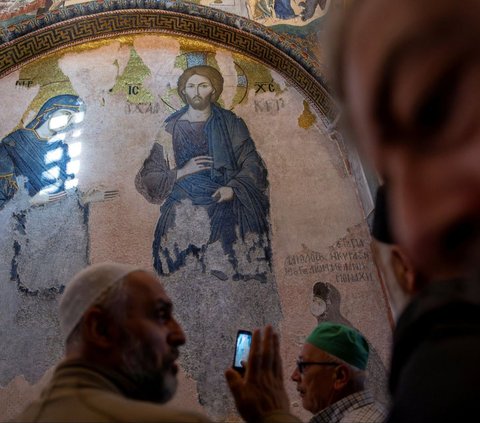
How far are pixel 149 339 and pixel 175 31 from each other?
697 cm

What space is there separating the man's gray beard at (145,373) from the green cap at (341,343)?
1.38 m

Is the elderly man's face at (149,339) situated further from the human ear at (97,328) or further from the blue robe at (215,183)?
the blue robe at (215,183)

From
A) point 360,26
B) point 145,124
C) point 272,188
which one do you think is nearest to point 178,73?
point 145,124

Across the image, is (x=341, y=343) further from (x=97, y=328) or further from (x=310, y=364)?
(x=97, y=328)

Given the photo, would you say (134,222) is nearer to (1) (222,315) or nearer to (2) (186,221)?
(2) (186,221)

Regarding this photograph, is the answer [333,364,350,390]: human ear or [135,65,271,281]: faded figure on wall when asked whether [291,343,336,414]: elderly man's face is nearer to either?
[333,364,350,390]: human ear

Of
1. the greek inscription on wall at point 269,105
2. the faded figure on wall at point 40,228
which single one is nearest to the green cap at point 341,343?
the faded figure on wall at point 40,228

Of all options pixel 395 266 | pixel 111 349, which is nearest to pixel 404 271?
pixel 395 266

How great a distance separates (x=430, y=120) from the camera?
0.50 metres

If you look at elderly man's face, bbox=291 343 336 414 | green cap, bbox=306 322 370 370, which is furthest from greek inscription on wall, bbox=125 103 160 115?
elderly man's face, bbox=291 343 336 414

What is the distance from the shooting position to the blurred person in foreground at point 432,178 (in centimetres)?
47

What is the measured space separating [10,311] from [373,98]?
5.70 m

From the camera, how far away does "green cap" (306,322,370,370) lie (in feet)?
8.98

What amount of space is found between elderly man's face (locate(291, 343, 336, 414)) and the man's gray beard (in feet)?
4.24
